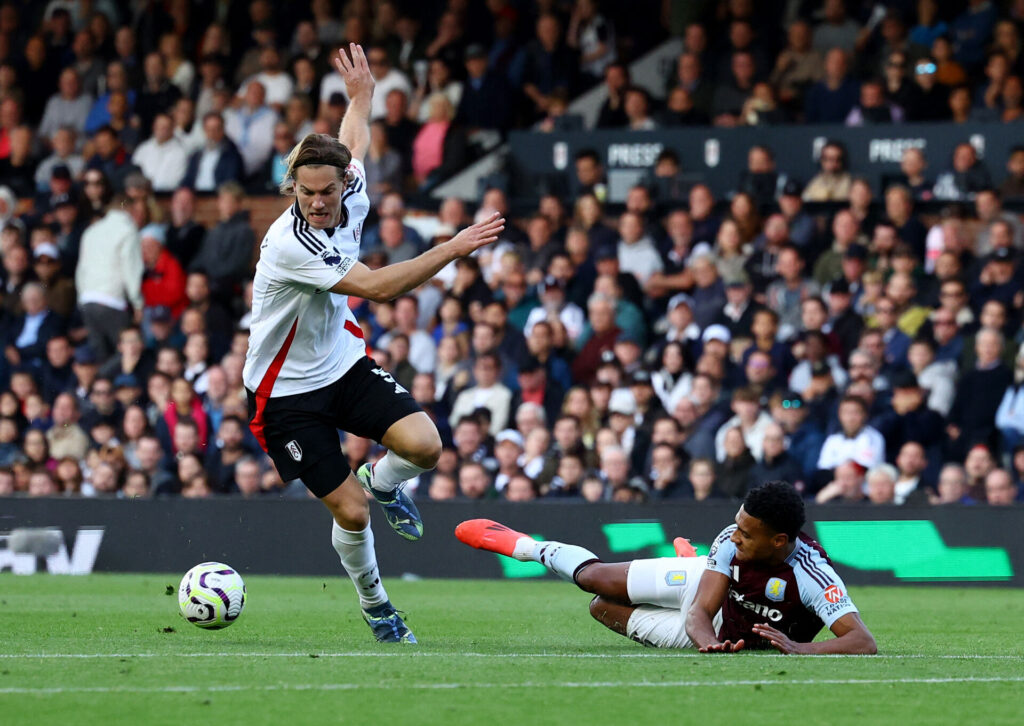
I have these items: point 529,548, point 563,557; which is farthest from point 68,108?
point 563,557

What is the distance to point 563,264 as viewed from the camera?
1627 centimetres

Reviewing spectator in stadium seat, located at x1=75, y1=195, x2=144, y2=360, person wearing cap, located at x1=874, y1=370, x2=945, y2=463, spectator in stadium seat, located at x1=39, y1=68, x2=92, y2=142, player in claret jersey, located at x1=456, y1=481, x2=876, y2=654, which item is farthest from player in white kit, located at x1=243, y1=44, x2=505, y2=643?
spectator in stadium seat, located at x1=39, y1=68, x2=92, y2=142

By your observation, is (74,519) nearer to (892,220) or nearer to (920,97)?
(892,220)

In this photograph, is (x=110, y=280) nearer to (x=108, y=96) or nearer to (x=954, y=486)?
(x=108, y=96)

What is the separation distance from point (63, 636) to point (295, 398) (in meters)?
1.71

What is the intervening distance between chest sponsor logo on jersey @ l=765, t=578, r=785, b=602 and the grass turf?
260mm

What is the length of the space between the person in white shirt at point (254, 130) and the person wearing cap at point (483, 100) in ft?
7.00

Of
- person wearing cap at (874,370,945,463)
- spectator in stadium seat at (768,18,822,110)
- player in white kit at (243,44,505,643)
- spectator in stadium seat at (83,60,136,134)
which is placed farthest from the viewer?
spectator in stadium seat at (83,60,136,134)

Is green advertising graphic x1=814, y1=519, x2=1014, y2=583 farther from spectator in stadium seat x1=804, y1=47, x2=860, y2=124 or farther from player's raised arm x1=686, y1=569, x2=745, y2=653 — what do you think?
player's raised arm x1=686, y1=569, x2=745, y2=653

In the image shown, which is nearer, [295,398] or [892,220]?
[295,398]

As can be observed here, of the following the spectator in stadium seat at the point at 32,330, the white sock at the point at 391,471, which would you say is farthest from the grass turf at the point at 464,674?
the spectator in stadium seat at the point at 32,330

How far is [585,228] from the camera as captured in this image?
16641 millimetres

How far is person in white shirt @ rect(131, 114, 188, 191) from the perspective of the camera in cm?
1917

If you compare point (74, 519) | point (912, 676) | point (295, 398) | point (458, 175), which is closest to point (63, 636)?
point (295, 398)
